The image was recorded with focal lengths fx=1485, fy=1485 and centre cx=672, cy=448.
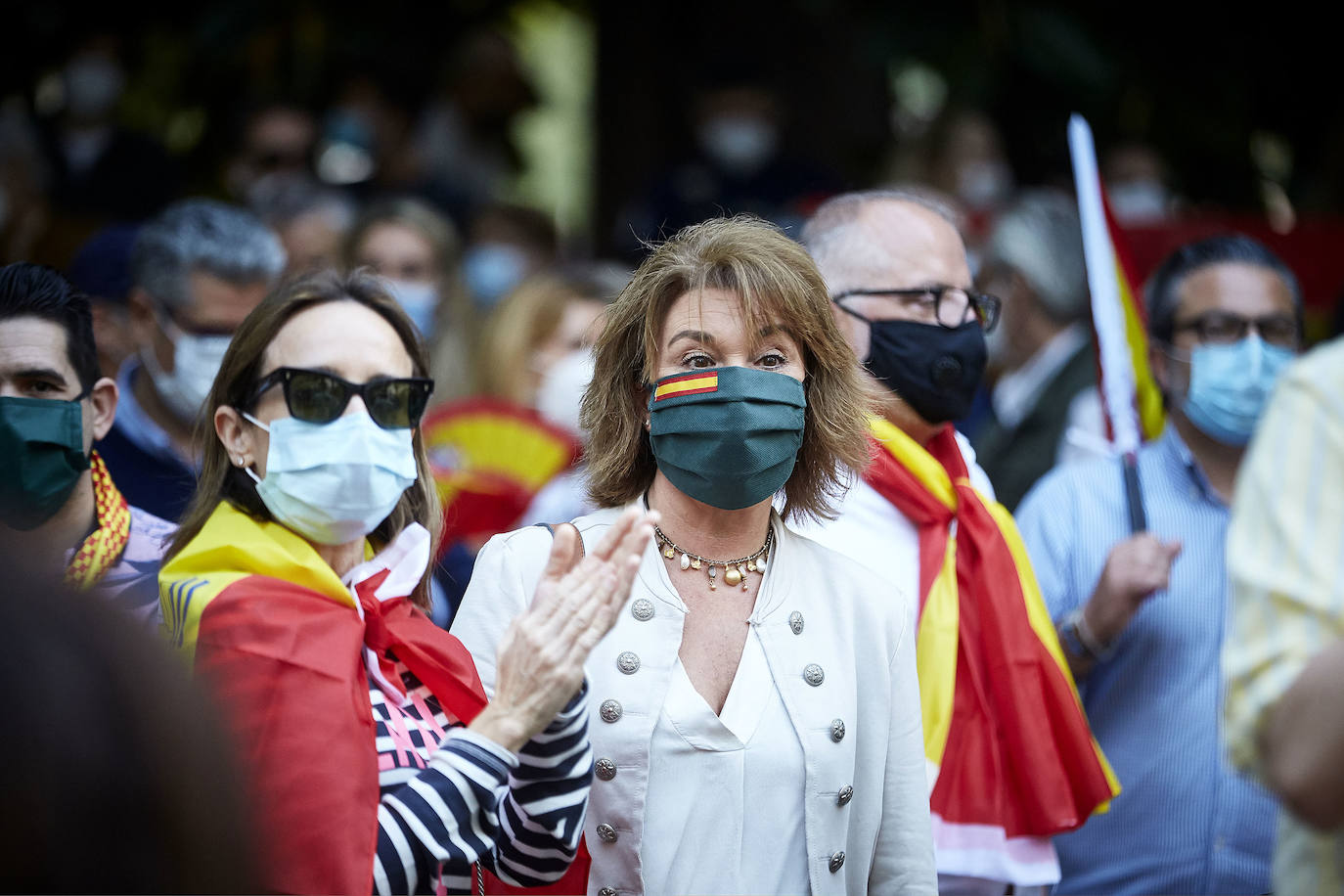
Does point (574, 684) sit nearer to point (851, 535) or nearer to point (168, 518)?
point (851, 535)

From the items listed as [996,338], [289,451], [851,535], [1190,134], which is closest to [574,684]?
[289,451]

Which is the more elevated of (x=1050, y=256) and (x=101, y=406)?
(x=1050, y=256)

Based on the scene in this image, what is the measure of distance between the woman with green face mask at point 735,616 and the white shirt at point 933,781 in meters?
0.27

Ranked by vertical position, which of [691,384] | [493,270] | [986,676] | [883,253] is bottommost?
[986,676]

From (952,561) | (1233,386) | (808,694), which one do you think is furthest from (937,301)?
(808,694)

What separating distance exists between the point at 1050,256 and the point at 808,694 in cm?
444

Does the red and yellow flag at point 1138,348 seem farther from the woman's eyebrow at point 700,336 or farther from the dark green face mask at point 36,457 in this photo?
the dark green face mask at point 36,457

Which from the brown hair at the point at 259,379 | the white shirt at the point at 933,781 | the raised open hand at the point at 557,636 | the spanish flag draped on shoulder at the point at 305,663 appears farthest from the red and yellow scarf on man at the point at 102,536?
the white shirt at the point at 933,781

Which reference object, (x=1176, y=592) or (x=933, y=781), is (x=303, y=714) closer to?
(x=933, y=781)

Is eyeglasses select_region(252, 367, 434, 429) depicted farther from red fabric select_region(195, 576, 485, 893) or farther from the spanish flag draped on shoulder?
red fabric select_region(195, 576, 485, 893)

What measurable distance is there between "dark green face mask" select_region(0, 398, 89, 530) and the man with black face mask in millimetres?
1781

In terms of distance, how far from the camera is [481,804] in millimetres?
2721

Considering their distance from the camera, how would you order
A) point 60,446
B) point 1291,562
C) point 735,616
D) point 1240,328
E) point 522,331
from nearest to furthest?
point 1291,562 → point 735,616 → point 60,446 → point 1240,328 → point 522,331

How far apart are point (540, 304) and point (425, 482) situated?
3180mm
